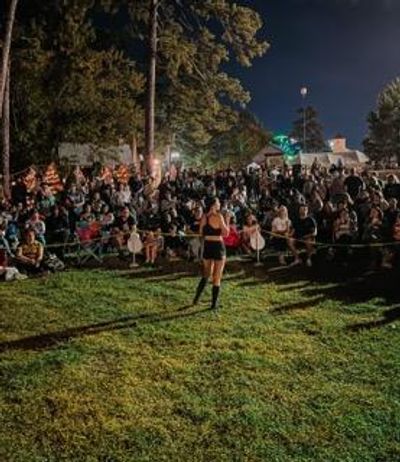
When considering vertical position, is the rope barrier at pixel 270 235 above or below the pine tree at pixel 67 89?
below

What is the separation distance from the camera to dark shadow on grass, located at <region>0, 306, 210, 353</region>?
884 centimetres

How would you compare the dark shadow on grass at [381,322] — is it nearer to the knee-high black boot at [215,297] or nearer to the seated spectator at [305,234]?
the knee-high black boot at [215,297]

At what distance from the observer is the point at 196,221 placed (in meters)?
15.7

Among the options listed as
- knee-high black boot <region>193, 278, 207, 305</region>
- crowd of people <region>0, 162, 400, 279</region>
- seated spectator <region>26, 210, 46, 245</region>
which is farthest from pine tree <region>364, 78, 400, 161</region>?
knee-high black boot <region>193, 278, 207, 305</region>

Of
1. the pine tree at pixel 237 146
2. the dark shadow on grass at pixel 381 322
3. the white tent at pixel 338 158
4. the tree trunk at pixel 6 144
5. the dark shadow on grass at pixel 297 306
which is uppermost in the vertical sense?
the pine tree at pixel 237 146

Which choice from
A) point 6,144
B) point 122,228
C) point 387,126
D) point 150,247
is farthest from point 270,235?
point 387,126

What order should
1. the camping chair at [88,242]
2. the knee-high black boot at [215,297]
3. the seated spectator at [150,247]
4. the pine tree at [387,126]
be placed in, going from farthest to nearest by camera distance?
the pine tree at [387,126] → the camping chair at [88,242] → the seated spectator at [150,247] → the knee-high black boot at [215,297]

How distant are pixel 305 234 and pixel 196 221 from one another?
112 inches

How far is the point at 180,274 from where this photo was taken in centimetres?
1359

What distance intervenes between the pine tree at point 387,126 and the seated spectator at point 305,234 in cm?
5071

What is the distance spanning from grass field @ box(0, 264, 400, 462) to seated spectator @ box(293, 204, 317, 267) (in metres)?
2.41

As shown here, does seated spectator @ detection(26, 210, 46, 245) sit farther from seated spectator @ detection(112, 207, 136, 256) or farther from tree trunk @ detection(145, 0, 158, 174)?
tree trunk @ detection(145, 0, 158, 174)

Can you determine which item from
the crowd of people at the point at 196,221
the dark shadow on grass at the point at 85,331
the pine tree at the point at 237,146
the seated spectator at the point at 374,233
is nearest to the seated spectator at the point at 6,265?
the crowd of people at the point at 196,221

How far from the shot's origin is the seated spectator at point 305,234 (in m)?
14.6
